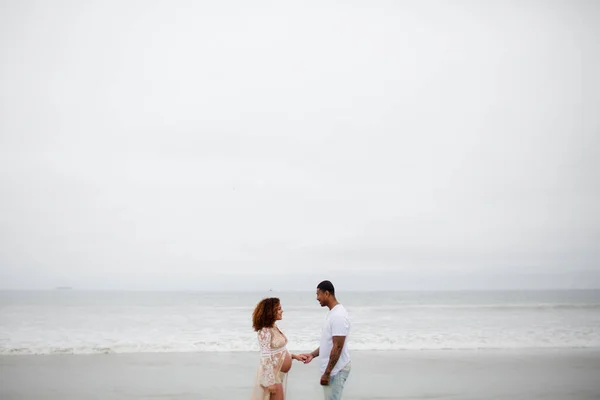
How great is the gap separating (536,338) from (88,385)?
52.0ft

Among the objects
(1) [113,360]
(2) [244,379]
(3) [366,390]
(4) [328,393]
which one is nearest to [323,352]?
(4) [328,393]

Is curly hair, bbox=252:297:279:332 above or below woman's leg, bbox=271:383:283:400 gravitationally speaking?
Result: above

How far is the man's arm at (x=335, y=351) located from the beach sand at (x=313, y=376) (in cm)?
426

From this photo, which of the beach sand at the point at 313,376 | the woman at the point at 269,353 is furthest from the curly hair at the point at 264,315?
the beach sand at the point at 313,376

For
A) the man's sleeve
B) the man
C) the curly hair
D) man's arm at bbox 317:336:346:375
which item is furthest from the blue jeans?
the curly hair

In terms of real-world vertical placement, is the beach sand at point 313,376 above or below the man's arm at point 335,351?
below

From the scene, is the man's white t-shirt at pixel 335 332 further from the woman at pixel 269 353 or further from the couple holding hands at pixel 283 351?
the woman at pixel 269 353

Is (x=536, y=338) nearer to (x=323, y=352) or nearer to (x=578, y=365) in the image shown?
(x=578, y=365)

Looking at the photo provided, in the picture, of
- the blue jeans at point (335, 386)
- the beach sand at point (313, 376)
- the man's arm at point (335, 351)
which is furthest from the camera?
the beach sand at point (313, 376)

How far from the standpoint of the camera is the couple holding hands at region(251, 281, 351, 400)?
17.3 feet

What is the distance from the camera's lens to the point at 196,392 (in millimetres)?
9617

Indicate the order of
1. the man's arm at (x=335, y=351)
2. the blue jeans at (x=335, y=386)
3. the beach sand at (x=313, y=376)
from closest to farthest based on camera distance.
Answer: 1. the man's arm at (x=335, y=351)
2. the blue jeans at (x=335, y=386)
3. the beach sand at (x=313, y=376)

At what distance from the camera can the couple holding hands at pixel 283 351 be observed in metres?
5.26

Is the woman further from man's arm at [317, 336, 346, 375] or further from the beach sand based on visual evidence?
the beach sand
